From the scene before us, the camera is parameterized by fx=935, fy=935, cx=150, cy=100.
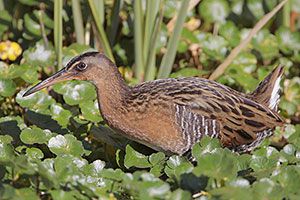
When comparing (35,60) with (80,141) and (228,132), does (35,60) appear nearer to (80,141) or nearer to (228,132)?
(80,141)

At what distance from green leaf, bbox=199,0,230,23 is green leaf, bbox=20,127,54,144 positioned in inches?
83.4

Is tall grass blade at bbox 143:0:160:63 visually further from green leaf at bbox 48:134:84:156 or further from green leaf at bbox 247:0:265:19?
green leaf at bbox 247:0:265:19

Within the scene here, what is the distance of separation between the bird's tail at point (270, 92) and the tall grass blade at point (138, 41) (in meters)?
0.86

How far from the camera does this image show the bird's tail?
5.70 metres

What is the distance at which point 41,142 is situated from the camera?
521 centimetres

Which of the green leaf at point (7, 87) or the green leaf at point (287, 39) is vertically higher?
the green leaf at point (7, 87)

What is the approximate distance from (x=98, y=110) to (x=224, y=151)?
1.18 metres

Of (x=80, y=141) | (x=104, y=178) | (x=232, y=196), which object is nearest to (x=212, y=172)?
(x=232, y=196)

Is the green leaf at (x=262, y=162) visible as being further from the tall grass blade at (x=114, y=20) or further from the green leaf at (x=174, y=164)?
the tall grass blade at (x=114, y=20)

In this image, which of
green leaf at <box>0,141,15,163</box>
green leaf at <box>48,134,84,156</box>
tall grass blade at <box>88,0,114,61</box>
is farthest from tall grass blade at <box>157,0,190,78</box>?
green leaf at <box>0,141,15,163</box>

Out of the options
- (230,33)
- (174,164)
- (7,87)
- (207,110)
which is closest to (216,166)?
(174,164)

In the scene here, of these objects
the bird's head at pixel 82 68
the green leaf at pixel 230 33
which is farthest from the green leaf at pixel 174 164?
the green leaf at pixel 230 33

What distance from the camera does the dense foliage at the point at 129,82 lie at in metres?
4.43

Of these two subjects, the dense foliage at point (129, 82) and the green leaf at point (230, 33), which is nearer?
the dense foliage at point (129, 82)
